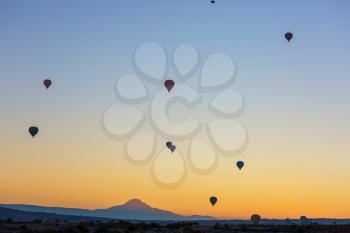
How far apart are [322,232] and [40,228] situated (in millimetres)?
30126

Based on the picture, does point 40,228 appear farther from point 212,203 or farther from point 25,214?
point 25,214

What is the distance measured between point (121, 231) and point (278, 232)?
1744 cm

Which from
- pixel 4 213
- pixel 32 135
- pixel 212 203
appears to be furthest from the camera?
pixel 4 213

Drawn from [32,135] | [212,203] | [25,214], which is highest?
[25,214]

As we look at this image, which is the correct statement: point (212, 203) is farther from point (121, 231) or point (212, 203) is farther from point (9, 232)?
point (9, 232)

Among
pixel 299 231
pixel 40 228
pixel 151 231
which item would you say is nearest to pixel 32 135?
pixel 40 228

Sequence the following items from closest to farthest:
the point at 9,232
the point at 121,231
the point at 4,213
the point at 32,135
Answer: the point at 9,232, the point at 121,231, the point at 32,135, the point at 4,213

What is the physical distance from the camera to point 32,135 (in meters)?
81.5

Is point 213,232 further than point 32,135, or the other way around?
point 32,135

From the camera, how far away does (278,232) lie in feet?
243

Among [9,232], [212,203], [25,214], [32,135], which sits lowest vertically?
[9,232]

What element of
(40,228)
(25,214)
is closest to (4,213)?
(25,214)

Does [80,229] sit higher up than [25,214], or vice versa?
[25,214]

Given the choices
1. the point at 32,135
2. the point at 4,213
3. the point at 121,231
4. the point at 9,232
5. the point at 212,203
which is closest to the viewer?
the point at 9,232
